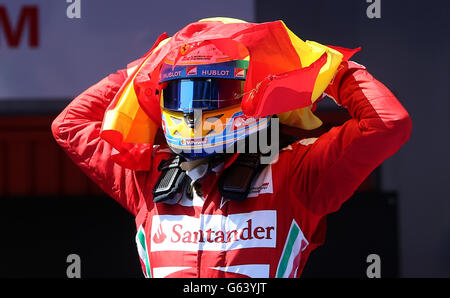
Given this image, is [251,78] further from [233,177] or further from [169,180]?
[169,180]

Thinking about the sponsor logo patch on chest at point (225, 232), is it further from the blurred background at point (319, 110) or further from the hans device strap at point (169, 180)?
the blurred background at point (319, 110)

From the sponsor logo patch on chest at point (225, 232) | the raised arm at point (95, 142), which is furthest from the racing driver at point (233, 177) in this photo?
the raised arm at point (95, 142)

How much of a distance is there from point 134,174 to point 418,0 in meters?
2.16

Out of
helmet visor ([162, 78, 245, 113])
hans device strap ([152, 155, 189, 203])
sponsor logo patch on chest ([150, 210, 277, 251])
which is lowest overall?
sponsor logo patch on chest ([150, 210, 277, 251])

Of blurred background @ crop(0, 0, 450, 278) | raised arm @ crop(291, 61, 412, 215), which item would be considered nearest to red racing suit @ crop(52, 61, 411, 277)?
raised arm @ crop(291, 61, 412, 215)

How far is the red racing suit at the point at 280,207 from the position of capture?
91.4 inches

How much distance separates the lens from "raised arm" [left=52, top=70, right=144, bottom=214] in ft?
8.87

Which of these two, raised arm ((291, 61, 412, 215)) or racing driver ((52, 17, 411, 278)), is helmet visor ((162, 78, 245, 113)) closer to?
racing driver ((52, 17, 411, 278))

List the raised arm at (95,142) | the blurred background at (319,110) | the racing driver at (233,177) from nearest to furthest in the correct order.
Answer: the racing driver at (233,177) → the raised arm at (95,142) → the blurred background at (319,110)

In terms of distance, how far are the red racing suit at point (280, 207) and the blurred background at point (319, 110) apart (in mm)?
1484

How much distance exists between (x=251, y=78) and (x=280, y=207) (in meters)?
0.44

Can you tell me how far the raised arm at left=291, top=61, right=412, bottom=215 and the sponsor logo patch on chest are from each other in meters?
0.15

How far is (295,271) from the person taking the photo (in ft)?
8.16
